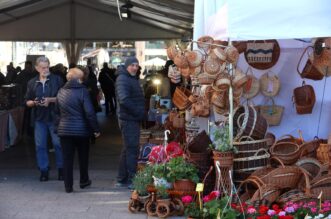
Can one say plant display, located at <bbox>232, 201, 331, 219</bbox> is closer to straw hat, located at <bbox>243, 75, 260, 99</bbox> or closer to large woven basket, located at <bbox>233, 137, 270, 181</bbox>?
large woven basket, located at <bbox>233, 137, 270, 181</bbox>

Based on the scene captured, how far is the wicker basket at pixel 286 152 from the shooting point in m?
7.02

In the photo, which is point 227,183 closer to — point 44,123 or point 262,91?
point 262,91

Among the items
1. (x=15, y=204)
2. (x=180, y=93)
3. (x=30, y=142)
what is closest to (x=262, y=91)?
(x=180, y=93)

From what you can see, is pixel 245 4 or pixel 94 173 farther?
pixel 94 173

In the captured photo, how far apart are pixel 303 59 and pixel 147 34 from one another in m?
11.3

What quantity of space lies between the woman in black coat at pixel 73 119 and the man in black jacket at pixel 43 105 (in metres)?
0.58

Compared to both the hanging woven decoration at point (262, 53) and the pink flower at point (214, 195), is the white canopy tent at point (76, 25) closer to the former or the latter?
the hanging woven decoration at point (262, 53)

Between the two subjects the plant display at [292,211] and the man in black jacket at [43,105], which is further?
the man in black jacket at [43,105]

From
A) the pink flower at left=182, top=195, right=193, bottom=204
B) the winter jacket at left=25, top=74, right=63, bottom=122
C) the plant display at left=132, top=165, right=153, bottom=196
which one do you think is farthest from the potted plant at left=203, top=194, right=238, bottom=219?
the winter jacket at left=25, top=74, right=63, bottom=122

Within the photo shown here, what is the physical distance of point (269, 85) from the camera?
315 inches

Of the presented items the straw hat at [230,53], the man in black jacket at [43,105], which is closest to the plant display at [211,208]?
the straw hat at [230,53]

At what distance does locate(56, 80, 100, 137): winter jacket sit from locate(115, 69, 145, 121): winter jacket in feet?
1.23

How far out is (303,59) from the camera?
8.02 metres

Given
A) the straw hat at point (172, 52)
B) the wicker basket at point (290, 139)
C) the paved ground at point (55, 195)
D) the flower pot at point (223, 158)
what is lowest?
the paved ground at point (55, 195)
